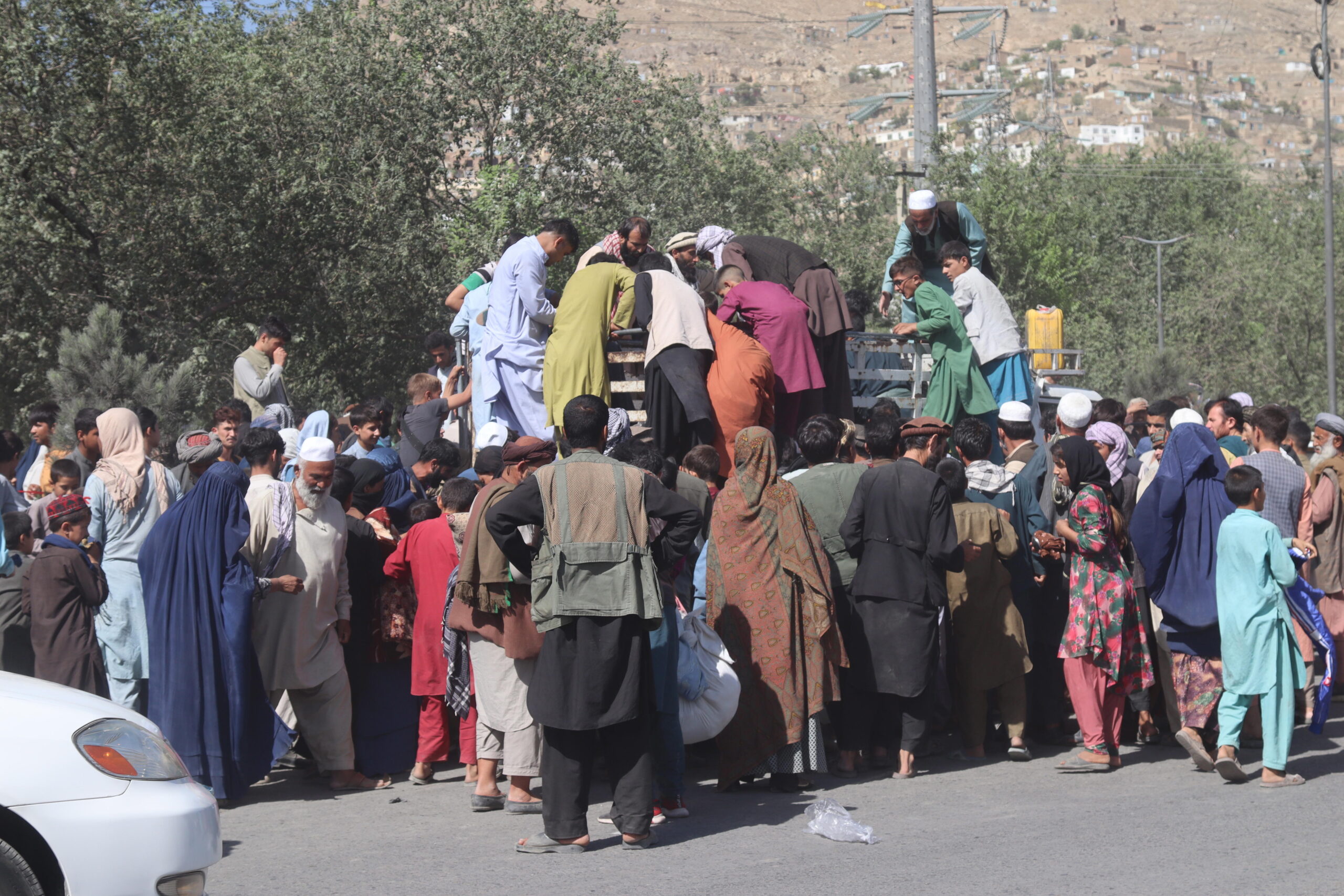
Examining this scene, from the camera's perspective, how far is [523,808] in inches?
276

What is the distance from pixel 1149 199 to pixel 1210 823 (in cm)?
7215

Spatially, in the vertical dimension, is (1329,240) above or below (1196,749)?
above

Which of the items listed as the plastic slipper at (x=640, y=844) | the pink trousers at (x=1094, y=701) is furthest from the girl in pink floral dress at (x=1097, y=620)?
the plastic slipper at (x=640, y=844)

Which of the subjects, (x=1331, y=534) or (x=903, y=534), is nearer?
(x=903, y=534)

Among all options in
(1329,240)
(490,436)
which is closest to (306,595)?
(490,436)

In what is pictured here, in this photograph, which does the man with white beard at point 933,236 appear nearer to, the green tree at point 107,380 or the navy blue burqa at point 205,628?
the navy blue burqa at point 205,628

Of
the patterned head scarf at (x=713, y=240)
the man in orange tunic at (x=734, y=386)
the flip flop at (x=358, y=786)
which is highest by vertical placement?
the patterned head scarf at (x=713, y=240)

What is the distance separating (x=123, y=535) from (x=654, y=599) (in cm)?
338

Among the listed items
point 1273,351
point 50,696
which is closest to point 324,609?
point 50,696

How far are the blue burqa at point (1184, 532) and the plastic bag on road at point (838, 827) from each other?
222 cm

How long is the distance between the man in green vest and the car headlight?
6173 millimetres

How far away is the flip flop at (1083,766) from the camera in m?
7.70

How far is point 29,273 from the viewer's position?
19.3m

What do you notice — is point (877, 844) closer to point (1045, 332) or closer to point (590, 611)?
point (590, 611)
